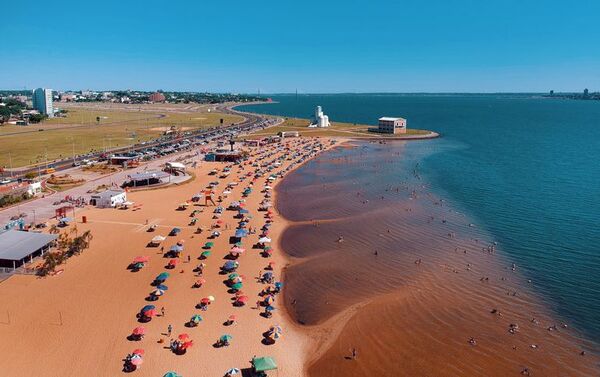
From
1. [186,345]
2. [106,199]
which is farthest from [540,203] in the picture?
[106,199]

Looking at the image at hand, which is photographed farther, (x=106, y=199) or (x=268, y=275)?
(x=106, y=199)

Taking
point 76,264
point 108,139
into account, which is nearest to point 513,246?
point 76,264

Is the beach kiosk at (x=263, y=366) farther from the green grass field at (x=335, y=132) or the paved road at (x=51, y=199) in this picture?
the green grass field at (x=335, y=132)

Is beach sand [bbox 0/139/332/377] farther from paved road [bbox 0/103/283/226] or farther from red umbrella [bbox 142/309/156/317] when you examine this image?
paved road [bbox 0/103/283/226]

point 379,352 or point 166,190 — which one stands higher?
point 166,190

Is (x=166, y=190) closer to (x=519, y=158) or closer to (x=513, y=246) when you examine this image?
Result: (x=513, y=246)

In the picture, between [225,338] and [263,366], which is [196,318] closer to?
Answer: [225,338]

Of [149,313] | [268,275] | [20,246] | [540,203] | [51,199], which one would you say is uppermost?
[540,203]

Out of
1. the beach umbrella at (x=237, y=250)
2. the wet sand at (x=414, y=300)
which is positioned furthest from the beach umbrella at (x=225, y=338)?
the beach umbrella at (x=237, y=250)
